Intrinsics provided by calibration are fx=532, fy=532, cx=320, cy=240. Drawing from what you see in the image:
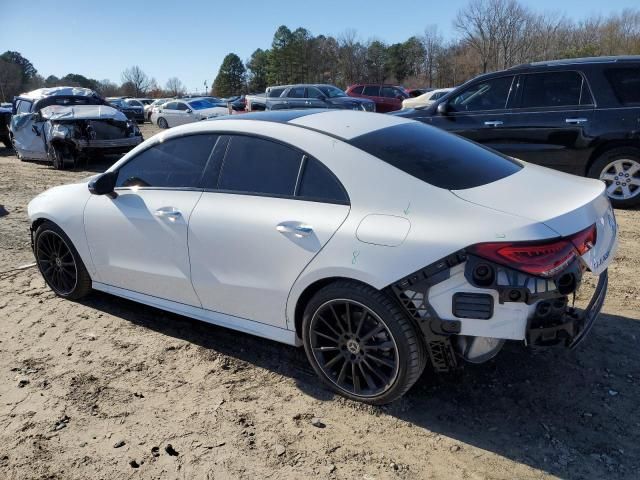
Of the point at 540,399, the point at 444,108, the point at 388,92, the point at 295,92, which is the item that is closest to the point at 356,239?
the point at 540,399

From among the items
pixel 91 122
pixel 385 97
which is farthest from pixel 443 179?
pixel 385 97

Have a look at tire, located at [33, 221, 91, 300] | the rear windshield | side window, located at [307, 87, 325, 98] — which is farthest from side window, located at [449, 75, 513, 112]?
side window, located at [307, 87, 325, 98]

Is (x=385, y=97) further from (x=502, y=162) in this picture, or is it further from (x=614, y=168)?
(x=502, y=162)

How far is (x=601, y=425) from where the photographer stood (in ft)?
9.02

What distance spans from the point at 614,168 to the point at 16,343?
267 inches

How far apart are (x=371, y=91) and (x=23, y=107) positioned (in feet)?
49.7

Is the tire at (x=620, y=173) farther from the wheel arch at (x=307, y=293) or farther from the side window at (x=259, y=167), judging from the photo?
the wheel arch at (x=307, y=293)

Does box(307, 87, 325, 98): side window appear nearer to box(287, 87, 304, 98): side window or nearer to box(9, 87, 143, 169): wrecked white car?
box(287, 87, 304, 98): side window

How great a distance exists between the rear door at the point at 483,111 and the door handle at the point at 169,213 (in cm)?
541

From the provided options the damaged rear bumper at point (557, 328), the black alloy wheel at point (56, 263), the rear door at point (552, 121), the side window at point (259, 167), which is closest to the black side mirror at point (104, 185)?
the black alloy wheel at point (56, 263)

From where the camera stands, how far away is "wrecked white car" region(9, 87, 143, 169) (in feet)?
38.0

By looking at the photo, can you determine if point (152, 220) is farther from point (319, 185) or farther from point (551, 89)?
point (551, 89)

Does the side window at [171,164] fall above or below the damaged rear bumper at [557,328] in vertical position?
above

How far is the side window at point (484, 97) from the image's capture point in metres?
7.55
